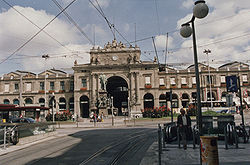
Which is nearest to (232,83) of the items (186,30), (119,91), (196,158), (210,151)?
(186,30)

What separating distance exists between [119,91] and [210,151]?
52323 mm

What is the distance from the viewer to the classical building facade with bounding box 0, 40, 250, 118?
50.4 metres

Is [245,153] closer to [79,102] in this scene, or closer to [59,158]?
[59,158]

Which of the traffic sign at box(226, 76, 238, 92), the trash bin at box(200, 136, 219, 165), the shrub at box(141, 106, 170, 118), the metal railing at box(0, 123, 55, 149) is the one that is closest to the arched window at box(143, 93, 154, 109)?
the shrub at box(141, 106, 170, 118)

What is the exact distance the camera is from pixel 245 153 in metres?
7.30

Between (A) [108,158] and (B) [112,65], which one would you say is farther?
(B) [112,65]

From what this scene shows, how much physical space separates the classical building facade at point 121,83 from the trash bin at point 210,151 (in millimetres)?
42824

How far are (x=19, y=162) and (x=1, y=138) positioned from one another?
4614 mm

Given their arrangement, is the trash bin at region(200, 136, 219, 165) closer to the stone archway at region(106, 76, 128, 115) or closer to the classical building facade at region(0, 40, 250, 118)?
the classical building facade at region(0, 40, 250, 118)

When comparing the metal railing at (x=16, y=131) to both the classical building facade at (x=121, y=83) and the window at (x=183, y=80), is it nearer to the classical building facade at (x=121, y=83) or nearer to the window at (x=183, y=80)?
the classical building facade at (x=121, y=83)

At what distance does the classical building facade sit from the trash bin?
140 feet

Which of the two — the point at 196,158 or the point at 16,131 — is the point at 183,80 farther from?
the point at 196,158

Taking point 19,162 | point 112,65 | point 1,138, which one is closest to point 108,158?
point 19,162

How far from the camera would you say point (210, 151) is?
436 cm
